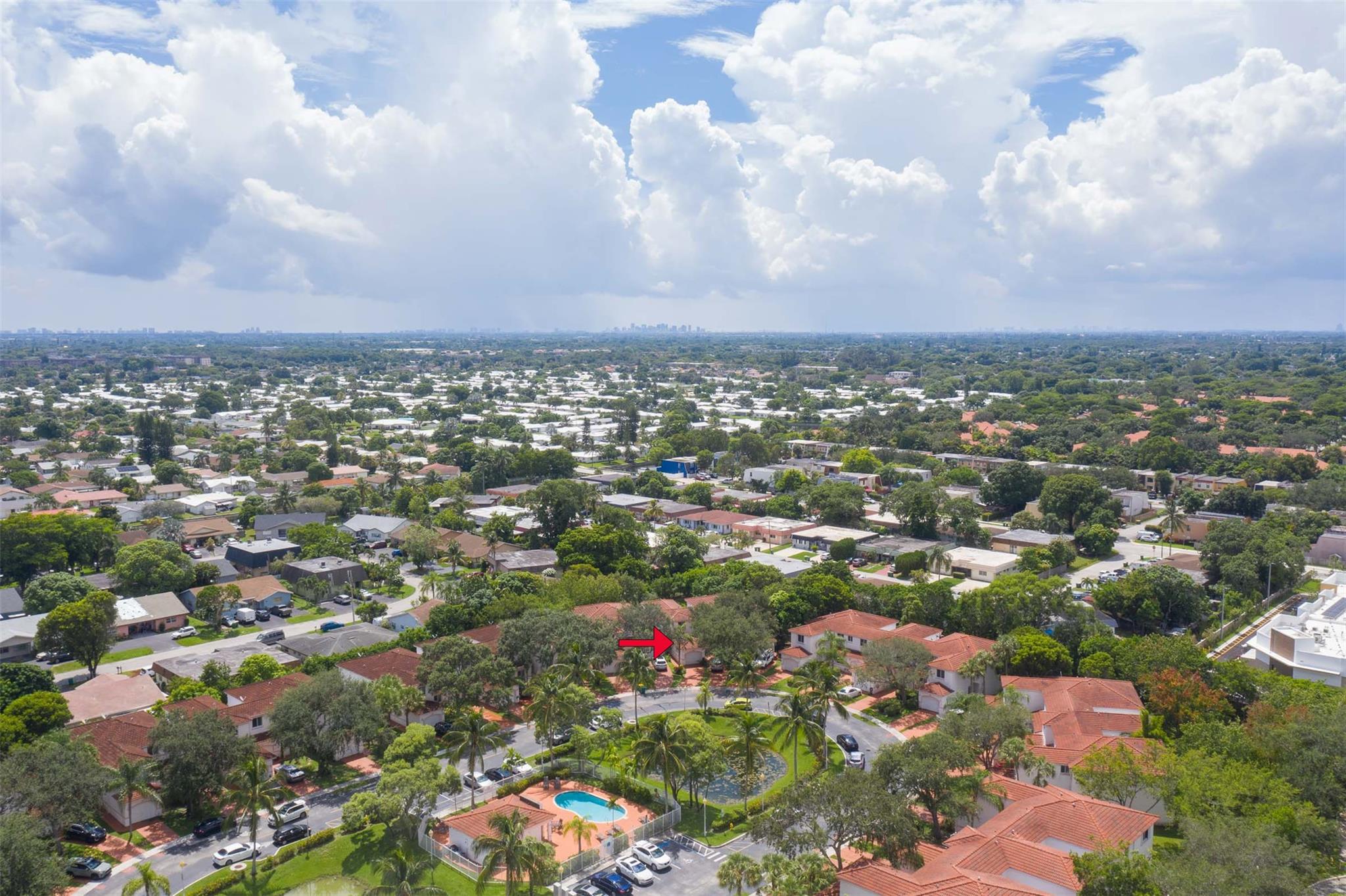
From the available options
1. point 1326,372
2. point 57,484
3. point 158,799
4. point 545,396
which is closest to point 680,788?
point 158,799

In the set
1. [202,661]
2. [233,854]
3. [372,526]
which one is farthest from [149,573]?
[233,854]

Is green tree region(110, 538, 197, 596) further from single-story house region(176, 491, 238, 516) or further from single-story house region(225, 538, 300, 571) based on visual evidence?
single-story house region(176, 491, 238, 516)

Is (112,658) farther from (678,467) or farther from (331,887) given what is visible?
(678,467)

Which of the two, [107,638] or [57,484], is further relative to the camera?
[57,484]

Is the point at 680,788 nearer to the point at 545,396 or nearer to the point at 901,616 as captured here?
the point at 901,616

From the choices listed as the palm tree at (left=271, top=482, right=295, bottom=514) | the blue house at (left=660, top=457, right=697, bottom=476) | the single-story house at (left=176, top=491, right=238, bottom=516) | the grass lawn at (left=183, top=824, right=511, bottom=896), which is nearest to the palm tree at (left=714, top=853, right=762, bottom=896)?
the grass lawn at (left=183, top=824, right=511, bottom=896)

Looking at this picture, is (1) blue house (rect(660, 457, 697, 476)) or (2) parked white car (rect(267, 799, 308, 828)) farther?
(1) blue house (rect(660, 457, 697, 476))
